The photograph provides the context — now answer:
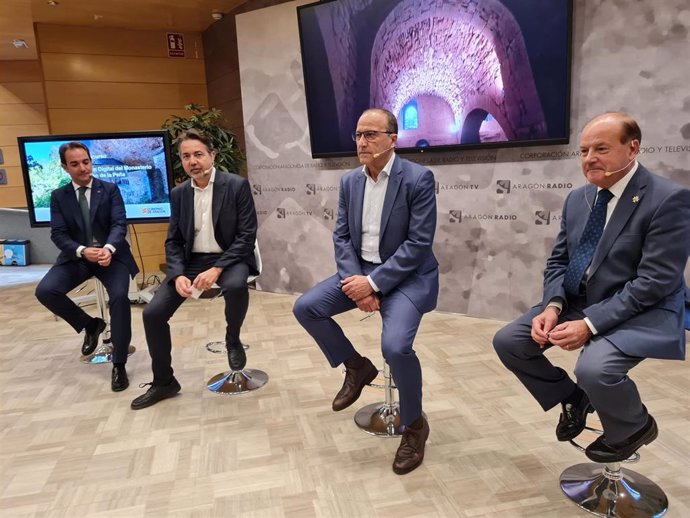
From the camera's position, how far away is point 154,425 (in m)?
2.57

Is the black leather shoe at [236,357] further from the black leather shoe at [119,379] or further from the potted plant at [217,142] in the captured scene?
the potted plant at [217,142]

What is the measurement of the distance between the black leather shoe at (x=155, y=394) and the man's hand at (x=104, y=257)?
2.58 feet

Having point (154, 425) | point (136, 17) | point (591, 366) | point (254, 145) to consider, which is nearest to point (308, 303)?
point (154, 425)

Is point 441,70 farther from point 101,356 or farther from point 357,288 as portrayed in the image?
point 101,356

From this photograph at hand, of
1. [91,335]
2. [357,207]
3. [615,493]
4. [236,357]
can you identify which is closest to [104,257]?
[91,335]

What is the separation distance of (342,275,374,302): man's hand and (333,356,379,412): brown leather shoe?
1.18 ft

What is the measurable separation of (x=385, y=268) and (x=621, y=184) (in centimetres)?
94

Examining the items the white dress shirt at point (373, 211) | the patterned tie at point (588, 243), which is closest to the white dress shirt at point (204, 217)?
the white dress shirt at point (373, 211)

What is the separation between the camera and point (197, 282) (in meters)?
2.71

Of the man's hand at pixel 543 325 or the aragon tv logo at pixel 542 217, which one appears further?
the aragon tv logo at pixel 542 217

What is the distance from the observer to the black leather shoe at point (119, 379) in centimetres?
300

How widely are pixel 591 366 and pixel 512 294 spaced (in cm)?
223

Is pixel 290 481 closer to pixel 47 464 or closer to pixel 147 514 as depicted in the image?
pixel 147 514

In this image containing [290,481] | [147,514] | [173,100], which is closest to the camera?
[147,514]
